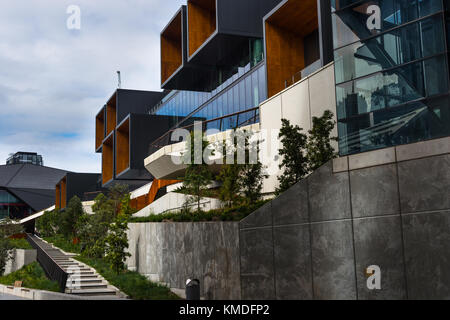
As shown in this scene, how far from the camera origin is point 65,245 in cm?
4878

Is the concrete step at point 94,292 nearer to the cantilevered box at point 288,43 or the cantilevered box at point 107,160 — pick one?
the cantilevered box at point 288,43

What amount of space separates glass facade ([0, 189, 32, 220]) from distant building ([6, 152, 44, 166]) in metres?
13.1

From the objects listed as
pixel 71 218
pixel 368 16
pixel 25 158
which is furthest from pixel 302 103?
pixel 25 158

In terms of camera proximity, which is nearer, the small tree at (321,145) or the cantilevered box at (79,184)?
the small tree at (321,145)

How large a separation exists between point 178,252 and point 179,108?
25.0 m

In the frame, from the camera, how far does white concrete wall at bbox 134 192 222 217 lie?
2550 centimetres

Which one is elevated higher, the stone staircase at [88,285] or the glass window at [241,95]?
the glass window at [241,95]

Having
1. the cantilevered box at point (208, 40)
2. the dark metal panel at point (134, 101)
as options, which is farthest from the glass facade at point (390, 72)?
the dark metal panel at point (134, 101)

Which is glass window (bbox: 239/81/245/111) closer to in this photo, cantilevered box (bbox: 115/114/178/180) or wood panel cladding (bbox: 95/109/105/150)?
cantilevered box (bbox: 115/114/178/180)

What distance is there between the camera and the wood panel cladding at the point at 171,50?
4334cm

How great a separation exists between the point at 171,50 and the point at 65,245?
2018 cm

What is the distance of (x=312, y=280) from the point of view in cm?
1662

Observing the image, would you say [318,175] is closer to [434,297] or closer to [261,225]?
[261,225]

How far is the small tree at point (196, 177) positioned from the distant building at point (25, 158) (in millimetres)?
105720
